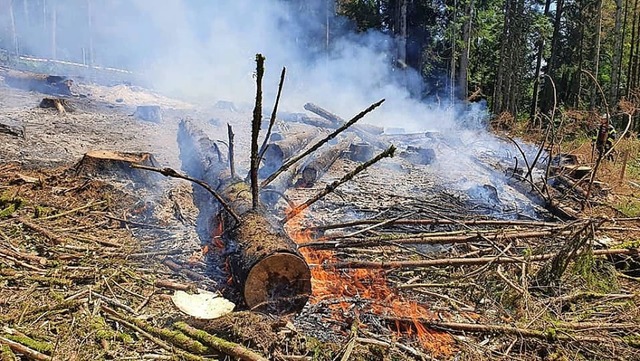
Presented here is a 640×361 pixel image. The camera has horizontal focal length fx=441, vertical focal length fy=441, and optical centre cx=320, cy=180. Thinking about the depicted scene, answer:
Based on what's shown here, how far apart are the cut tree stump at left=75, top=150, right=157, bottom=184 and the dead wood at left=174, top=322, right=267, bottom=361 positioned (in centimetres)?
406

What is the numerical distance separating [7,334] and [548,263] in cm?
400

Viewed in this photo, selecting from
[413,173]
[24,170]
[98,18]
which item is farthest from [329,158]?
[98,18]

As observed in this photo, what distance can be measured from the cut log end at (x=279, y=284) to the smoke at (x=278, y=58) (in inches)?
638

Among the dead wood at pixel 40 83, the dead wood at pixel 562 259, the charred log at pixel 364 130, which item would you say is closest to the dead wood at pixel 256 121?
the dead wood at pixel 562 259

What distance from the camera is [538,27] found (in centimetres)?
2470

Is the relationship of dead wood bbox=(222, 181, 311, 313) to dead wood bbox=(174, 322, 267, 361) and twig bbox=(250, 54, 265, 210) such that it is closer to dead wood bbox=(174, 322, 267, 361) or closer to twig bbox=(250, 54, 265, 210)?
dead wood bbox=(174, 322, 267, 361)

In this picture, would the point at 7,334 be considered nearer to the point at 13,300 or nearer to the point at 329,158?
the point at 13,300

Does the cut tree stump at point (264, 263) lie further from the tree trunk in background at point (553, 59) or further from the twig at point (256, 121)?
the tree trunk in background at point (553, 59)

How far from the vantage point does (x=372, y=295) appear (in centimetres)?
367

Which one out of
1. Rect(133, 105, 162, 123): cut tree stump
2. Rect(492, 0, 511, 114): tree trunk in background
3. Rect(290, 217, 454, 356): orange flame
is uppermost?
Rect(492, 0, 511, 114): tree trunk in background

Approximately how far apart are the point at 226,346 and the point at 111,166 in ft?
14.7

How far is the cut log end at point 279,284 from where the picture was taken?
3.21 m

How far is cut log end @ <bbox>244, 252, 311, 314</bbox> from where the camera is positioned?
3.21m

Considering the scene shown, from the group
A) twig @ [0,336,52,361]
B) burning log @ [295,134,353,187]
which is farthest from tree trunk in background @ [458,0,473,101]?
twig @ [0,336,52,361]
